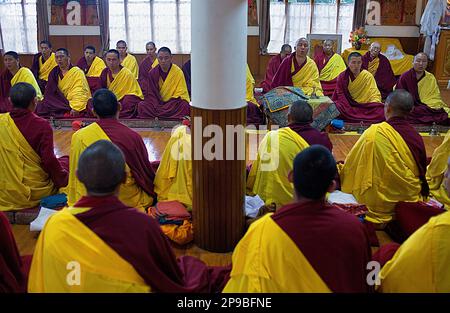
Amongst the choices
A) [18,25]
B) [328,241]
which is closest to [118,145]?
[328,241]

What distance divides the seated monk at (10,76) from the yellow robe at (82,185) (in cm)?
425

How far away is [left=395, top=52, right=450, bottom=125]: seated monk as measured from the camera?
7816mm

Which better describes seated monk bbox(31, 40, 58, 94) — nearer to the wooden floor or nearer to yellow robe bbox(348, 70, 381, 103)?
the wooden floor

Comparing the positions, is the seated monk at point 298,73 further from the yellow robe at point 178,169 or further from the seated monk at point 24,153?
the seated monk at point 24,153

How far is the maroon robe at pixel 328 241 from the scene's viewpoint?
85.5 inches

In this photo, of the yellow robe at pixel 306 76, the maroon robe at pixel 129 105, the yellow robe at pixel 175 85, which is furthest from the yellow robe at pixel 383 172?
the maroon robe at pixel 129 105

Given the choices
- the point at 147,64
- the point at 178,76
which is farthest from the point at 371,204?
the point at 147,64

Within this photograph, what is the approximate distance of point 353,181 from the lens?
14.8 ft

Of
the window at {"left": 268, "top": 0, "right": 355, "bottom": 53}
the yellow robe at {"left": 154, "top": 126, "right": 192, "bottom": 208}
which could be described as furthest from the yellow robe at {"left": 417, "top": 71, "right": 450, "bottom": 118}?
the window at {"left": 268, "top": 0, "right": 355, "bottom": 53}

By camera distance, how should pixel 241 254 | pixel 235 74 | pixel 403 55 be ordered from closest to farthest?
pixel 241 254 → pixel 235 74 → pixel 403 55

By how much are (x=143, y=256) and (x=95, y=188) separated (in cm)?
41

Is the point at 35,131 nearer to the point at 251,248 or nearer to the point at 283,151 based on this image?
the point at 283,151

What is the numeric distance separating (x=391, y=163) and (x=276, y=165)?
1.05 meters
